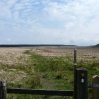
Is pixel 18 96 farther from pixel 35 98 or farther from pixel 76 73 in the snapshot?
pixel 76 73

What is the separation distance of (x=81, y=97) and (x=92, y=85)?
0.41 metres

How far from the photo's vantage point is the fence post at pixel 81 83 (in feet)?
15.7

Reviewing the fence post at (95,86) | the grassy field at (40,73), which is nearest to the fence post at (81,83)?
the fence post at (95,86)

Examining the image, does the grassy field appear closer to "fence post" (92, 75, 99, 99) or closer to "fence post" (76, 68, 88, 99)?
"fence post" (92, 75, 99, 99)

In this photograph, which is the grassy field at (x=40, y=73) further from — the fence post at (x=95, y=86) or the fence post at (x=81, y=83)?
the fence post at (x=81, y=83)

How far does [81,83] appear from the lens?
481 cm

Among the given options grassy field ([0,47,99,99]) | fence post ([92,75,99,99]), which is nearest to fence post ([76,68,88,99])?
fence post ([92,75,99,99])

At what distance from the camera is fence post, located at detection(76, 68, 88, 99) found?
4.79m

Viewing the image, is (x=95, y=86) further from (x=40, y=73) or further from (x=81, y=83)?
(x=40, y=73)

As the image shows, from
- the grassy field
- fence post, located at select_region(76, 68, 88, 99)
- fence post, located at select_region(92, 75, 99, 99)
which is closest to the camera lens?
fence post, located at select_region(76, 68, 88, 99)

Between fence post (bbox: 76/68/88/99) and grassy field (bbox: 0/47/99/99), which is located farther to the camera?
grassy field (bbox: 0/47/99/99)

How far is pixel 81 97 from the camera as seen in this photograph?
486 centimetres

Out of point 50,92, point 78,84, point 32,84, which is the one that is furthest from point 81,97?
point 32,84

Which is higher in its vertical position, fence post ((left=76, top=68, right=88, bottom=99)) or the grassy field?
fence post ((left=76, top=68, right=88, bottom=99))
